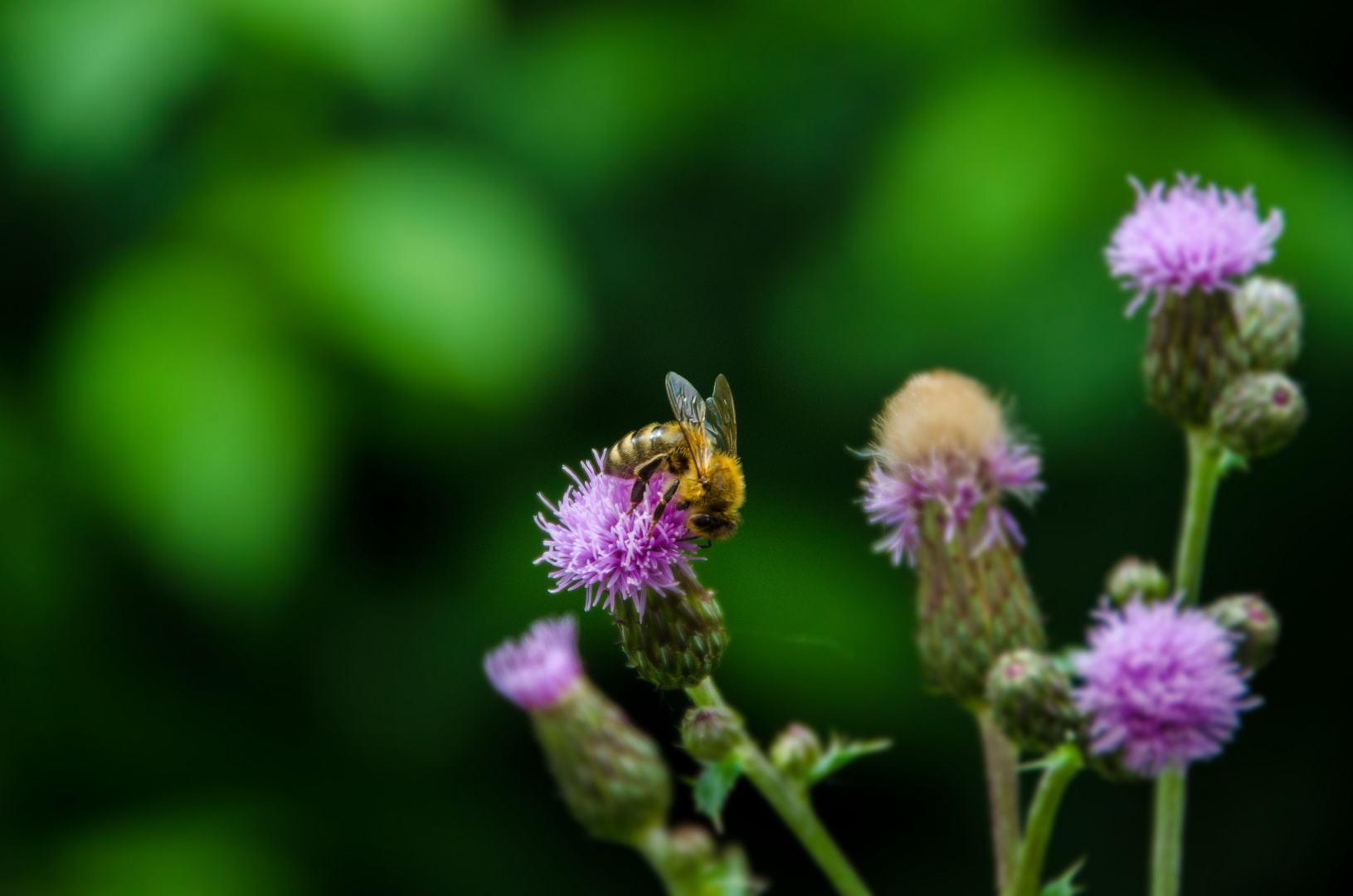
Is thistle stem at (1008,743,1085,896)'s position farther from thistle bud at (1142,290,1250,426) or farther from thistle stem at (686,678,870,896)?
thistle bud at (1142,290,1250,426)

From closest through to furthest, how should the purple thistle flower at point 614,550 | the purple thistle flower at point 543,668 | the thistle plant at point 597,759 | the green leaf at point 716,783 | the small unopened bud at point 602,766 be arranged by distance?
the green leaf at point 716,783 < the purple thistle flower at point 614,550 < the thistle plant at point 597,759 < the small unopened bud at point 602,766 < the purple thistle flower at point 543,668

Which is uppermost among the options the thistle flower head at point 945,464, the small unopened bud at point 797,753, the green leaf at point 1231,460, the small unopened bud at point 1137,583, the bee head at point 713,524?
the green leaf at point 1231,460

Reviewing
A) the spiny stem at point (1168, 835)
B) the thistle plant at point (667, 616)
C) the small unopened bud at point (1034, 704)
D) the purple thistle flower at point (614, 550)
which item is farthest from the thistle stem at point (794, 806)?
the spiny stem at point (1168, 835)

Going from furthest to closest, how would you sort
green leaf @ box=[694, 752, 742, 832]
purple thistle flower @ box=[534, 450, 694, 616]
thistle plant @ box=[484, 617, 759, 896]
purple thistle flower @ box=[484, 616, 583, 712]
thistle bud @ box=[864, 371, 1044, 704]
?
purple thistle flower @ box=[484, 616, 583, 712] → thistle plant @ box=[484, 617, 759, 896] → thistle bud @ box=[864, 371, 1044, 704] → purple thistle flower @ box=[534, 450, 694, 616] → green leaf @ box=[694, 752, 742, 832]

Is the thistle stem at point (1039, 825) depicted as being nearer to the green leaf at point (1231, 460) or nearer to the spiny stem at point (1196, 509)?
the spiny stem at point (1196, 509)

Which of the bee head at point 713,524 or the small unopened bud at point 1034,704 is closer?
the small unopened bud at point 1034,704

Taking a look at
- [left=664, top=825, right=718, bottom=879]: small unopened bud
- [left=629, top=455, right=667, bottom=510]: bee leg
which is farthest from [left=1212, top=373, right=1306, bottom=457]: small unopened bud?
[left=664, top=825, right=718, bottom=879]: small unopened bud

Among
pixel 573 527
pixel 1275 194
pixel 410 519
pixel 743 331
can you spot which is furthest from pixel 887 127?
pixel 573 527
